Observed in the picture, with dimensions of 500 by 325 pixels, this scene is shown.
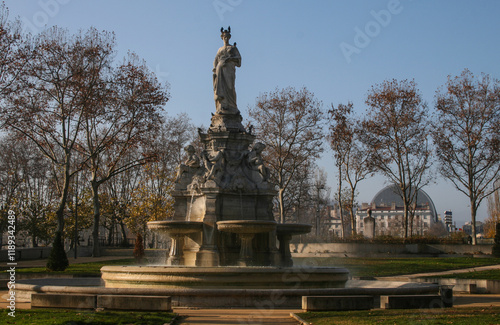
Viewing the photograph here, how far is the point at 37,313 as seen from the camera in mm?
11172

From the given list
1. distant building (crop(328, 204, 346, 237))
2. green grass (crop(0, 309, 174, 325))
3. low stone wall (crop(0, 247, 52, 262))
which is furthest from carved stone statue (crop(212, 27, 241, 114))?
distant building (crop(328, 204, 346, 237))

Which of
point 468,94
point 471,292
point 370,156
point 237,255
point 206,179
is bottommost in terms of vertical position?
point 471,292

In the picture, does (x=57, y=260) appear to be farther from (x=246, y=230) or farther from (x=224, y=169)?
(x=246, y=230)

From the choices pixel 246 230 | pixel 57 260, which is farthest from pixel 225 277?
pixel 57 260

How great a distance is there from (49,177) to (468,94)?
41.8 meters

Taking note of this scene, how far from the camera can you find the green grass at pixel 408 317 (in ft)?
33.2

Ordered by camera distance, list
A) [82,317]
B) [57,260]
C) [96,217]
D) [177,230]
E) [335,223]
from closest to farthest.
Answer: [82,317], [177,230], [57,260], [96,217], [335,223]

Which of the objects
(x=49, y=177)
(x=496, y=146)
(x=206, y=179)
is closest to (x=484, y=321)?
(x=206, y=179)

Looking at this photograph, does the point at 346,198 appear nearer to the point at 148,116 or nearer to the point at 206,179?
the point at 148,116

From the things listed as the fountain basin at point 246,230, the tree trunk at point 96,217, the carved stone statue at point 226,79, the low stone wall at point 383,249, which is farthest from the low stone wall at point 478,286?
the tree trunk at point 96,217

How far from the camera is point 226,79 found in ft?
67.8

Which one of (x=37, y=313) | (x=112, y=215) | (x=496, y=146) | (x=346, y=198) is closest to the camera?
(x=37, y=313)

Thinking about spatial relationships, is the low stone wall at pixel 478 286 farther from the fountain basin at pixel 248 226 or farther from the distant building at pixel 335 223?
the distant building at pixel 335 223

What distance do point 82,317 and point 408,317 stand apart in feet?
20.1
